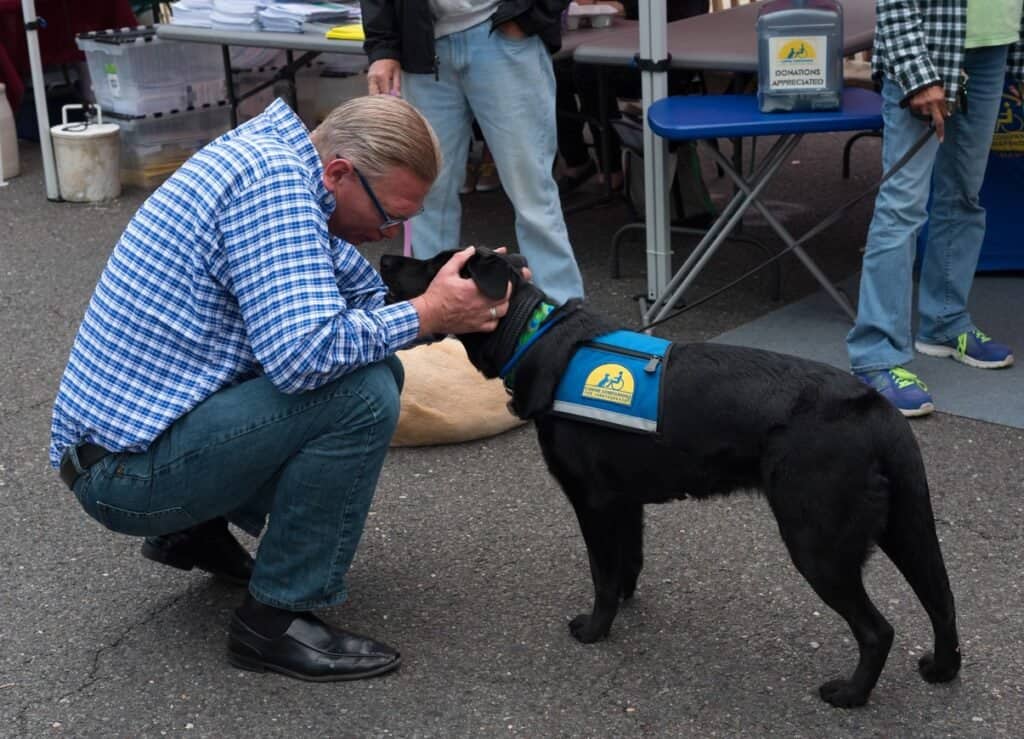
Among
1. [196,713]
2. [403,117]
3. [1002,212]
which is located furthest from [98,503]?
[1002,212]

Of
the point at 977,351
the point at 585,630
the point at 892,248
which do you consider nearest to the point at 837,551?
the point at 585,630

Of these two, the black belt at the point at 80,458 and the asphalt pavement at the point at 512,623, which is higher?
the black belt at the point at 80,458

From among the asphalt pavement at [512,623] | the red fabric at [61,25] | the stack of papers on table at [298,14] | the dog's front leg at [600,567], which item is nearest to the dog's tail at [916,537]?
the asphalt pavement at [512,623]

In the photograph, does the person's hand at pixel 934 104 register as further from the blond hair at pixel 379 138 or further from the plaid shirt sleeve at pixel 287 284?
the plaid shirt sleeve at pixel 287 284

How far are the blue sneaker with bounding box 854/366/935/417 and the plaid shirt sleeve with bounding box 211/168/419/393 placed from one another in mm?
1895

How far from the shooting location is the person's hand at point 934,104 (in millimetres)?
3537

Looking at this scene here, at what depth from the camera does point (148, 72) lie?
6.76 metres

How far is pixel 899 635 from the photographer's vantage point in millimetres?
2723

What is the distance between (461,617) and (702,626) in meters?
0.53

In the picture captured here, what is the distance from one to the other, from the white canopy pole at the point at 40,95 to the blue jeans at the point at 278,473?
14.8 ft

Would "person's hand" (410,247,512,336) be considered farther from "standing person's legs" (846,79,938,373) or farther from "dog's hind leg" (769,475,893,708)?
"standing person's legs" (846,79,938,373)

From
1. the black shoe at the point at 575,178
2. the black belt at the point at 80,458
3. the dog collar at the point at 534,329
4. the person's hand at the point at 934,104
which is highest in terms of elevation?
the person's hand at the point at 934,104

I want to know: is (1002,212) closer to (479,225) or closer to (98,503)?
(479,225)

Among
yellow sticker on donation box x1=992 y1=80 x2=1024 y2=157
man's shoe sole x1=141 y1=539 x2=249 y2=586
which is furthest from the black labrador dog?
yellow sticker on donation box x1=992 y1=80 x2=1024 y2=157
